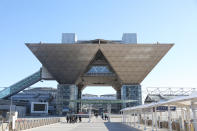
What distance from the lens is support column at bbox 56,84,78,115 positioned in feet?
242

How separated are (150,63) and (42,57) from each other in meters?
34.7

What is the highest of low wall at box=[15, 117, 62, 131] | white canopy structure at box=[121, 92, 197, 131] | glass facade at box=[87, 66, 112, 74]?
glass facade at box=[87, 66, 112, 74]

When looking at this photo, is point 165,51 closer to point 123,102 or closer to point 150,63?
point 150,63

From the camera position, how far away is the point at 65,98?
75.2 m

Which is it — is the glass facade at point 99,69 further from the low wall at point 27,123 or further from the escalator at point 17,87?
the low wall at point 27,123

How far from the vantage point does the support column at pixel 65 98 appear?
242 feet

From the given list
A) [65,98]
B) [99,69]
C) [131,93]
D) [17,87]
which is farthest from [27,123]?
[99,69]

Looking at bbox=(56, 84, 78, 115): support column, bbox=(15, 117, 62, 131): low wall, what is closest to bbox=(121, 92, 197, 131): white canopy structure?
bbox=(15, 117, 62, 131): low wall

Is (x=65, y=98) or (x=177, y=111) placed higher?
(x=65, y=98)

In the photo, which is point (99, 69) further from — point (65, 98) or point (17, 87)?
point (17, 87)

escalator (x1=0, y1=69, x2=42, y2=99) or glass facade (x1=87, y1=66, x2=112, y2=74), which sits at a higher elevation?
glass facade (x1=87, y1=66, x2=112, y2=74)

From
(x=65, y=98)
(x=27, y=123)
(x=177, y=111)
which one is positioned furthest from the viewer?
(x=65, y=98)

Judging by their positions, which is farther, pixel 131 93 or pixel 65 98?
pixel 65 98

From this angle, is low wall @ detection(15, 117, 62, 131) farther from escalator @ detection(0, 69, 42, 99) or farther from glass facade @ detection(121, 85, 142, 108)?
glass facade @ detection(121, 85, 142, 108)
